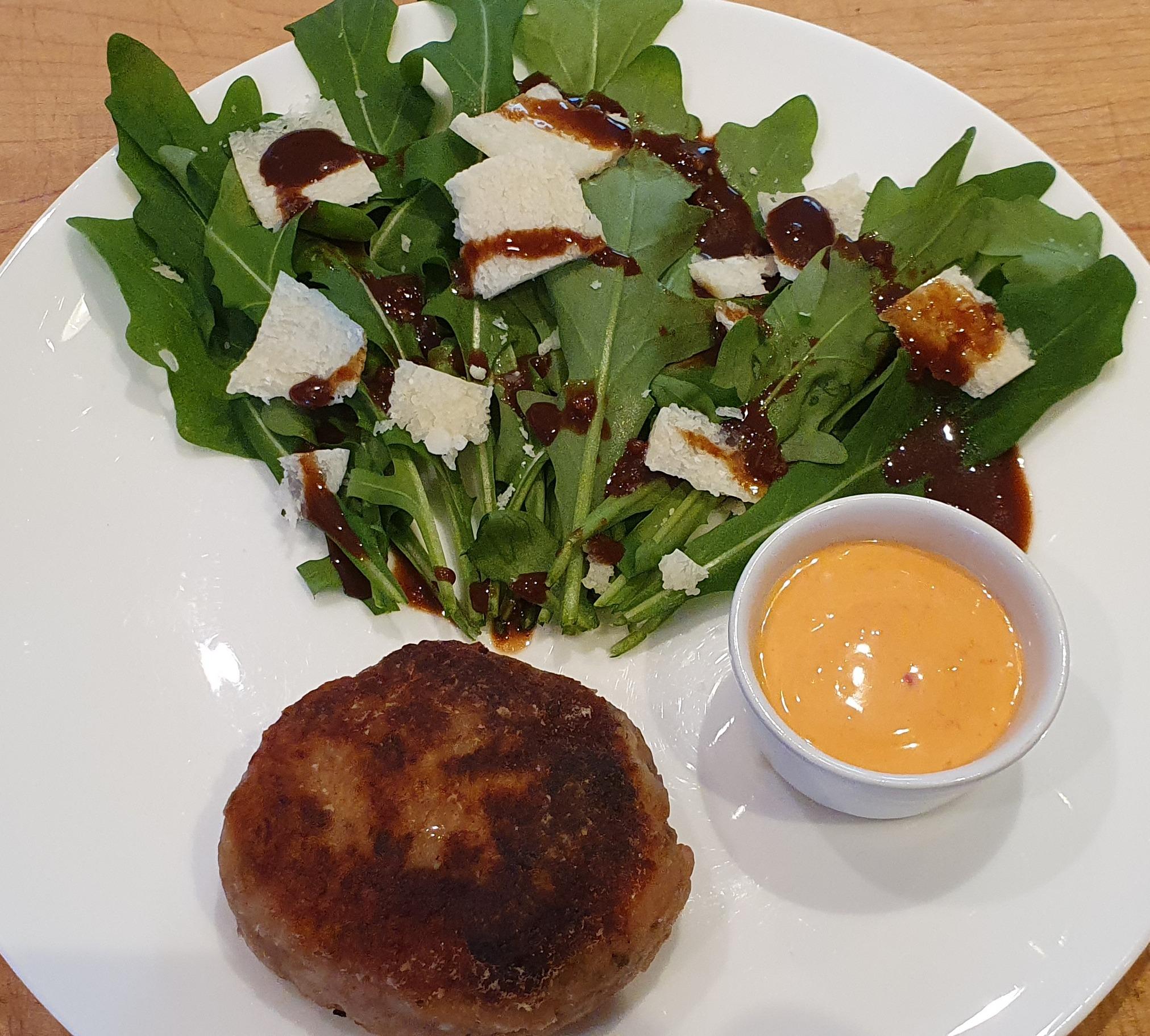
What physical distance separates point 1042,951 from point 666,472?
3.50 ft

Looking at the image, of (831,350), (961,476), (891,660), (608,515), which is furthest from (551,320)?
(891,660)

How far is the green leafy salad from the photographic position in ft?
6.23

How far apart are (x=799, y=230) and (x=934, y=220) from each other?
0.28m

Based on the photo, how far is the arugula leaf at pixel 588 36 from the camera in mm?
2219

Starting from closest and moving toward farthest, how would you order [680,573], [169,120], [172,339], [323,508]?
1. [680,573]
2. [323,508]
3. [172,339]
4. [169,120]

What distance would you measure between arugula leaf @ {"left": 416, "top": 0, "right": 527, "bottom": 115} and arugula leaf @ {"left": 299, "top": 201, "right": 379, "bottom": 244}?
0.38 meters

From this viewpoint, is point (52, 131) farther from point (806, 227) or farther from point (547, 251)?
point (806, 227)

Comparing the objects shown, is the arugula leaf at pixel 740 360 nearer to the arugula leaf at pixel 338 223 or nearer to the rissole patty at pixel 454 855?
the rissole patty at pixel 454 855

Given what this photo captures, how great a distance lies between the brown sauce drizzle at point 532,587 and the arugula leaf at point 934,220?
1023mm

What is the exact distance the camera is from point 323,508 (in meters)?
1.91

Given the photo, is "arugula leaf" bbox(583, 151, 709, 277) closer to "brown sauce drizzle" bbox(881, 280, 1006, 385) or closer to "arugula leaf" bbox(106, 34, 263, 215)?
"brown sauce drizzle" bbox(881, 280, 1006, 385)

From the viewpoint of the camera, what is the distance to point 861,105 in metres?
2.22

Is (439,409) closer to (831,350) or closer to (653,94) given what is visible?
(831,350)

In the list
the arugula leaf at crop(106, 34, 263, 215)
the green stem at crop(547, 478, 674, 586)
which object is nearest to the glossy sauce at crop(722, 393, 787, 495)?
the green stem at crop(547, 478, 674, 586)
